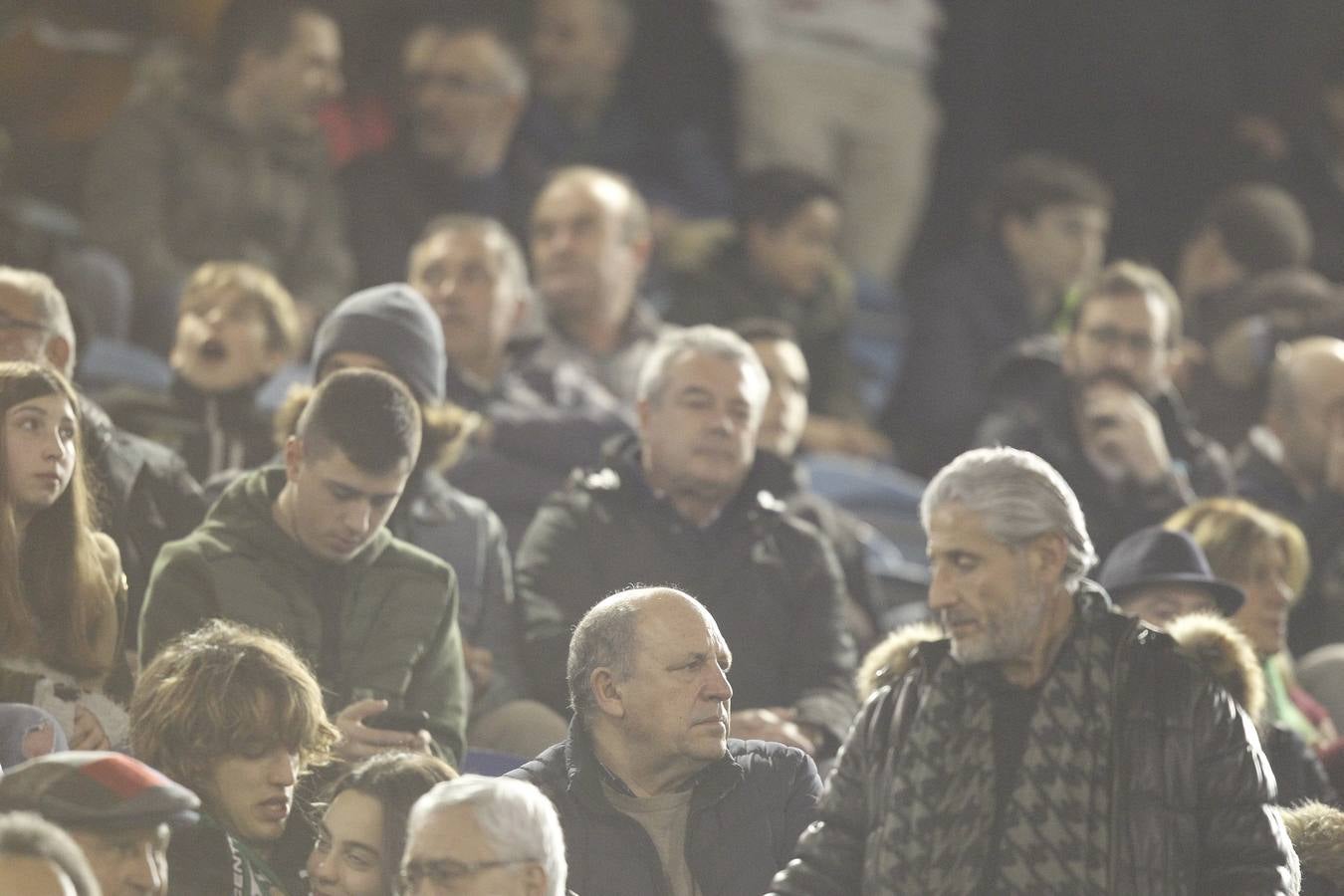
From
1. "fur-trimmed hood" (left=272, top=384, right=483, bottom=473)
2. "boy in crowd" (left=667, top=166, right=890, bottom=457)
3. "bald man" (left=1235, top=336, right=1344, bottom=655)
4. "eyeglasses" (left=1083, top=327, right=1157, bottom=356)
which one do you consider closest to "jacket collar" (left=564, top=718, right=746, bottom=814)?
"fur-trimmed hood" (left=272, top=384, right=483, bottom=473)

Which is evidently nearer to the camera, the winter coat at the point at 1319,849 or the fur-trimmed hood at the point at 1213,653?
the winter coat at the point at 1319,849

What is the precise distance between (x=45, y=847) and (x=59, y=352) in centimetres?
226

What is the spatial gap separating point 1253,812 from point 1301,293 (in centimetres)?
464

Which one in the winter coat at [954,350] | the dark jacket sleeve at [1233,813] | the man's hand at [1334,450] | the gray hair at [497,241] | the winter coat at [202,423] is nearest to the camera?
the dark jacket sleeve at [1233,813]

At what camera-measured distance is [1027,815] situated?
194 inches

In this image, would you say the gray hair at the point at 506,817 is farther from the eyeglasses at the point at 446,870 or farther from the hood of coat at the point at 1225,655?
the hood of coat at the point at 1225,655

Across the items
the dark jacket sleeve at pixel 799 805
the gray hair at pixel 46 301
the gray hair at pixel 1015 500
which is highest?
the gray hair at pixel 1015 500

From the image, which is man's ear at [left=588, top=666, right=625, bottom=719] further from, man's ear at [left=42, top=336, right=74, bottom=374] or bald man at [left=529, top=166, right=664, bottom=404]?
bald man at [left=529, top=166, right=664, bottom=404]

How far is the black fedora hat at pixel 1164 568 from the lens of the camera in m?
6.44

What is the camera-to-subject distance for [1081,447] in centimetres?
795

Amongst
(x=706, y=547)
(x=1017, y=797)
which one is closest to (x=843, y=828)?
(x=1017, y=797)

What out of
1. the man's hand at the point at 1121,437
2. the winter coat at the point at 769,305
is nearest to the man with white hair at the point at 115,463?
the man's hand at the point at 1121,437

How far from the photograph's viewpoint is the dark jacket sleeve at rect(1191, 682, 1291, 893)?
16.0 feet

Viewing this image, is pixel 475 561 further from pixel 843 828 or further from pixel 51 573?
pixel 843 828
